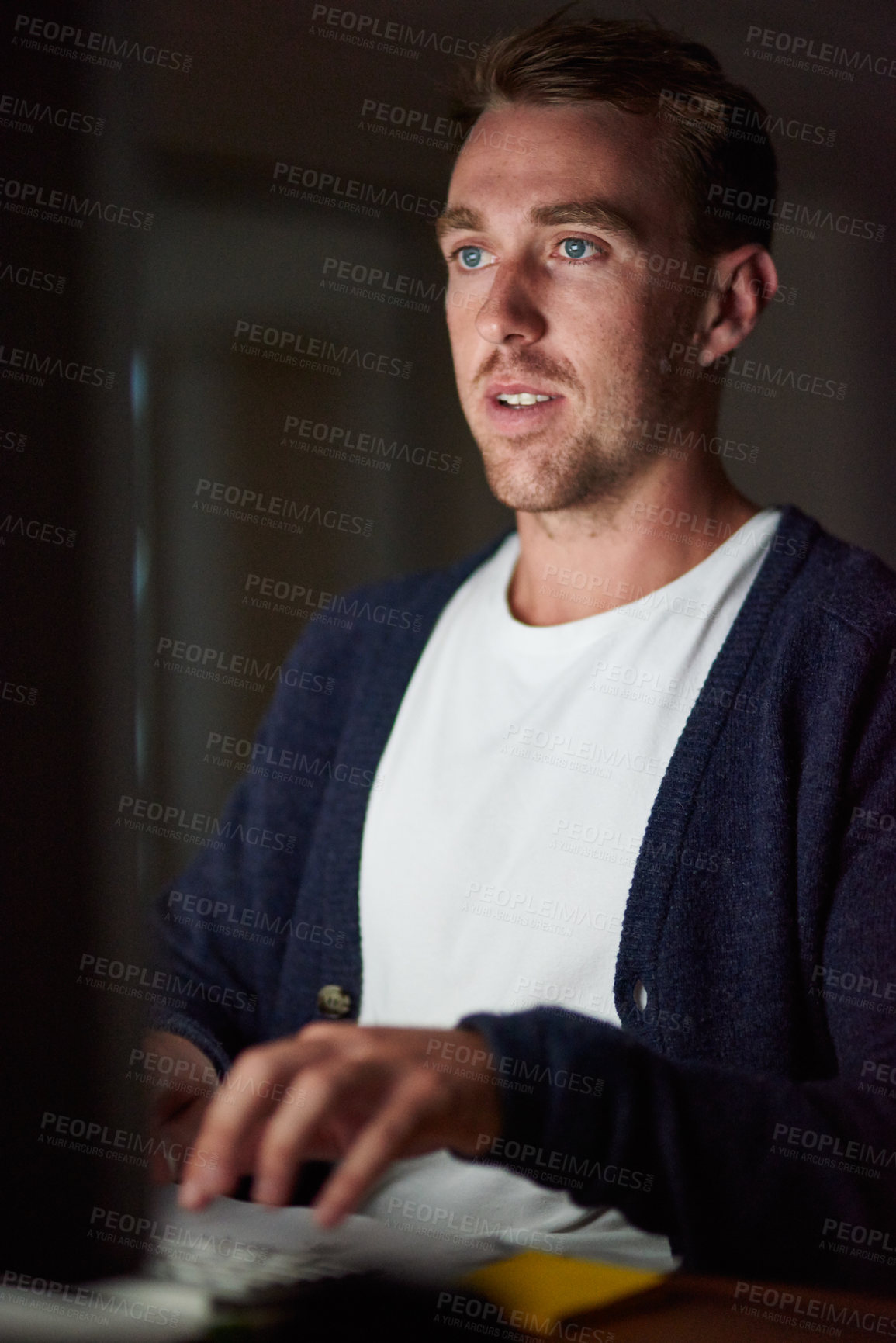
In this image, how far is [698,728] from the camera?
0.85 meters

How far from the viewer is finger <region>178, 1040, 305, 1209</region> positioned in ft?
1.52

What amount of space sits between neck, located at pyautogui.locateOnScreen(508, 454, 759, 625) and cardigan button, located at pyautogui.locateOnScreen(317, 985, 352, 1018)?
14.4 inches

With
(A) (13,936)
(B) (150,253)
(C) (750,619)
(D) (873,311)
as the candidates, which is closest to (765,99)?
(D) (873,311)

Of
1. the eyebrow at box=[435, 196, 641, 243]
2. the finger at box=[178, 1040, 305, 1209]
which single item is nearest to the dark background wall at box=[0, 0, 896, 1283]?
the finger at box=[178, 1040, 305, 1209]

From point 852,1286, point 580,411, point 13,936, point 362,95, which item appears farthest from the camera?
point 362,95

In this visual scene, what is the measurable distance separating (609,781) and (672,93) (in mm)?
588

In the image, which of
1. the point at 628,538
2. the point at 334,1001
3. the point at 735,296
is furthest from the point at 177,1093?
the point at 735,296

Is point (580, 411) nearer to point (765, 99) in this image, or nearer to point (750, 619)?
point (750, 619)

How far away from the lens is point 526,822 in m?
0.94

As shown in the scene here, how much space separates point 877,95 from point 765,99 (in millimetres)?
119

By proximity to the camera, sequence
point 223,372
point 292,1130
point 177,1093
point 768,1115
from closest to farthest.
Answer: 1. point 292,1130
2. point 768,1115
3. point 177,1093
4. point 223,372

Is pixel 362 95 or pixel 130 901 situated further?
pixel 362 95

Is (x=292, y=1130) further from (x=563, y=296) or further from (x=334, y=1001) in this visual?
(x=563, y=296)

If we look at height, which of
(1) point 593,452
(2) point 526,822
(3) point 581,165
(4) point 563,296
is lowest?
(2) point 526,822
